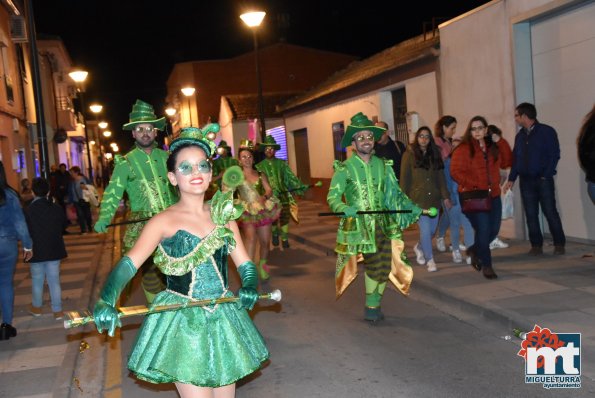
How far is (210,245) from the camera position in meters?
3.77

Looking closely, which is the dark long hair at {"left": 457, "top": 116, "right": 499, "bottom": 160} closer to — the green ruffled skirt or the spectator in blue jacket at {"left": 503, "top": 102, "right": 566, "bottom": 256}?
the spectator in blue jacket at {"left": 503, "top": 102, "right": 566, "bottom": 256}

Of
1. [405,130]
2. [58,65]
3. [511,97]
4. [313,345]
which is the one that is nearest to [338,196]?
[313,345]

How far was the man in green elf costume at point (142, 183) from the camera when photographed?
705 cm

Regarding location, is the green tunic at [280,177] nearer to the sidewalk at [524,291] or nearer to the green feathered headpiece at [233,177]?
the sidewalk at [524,291]

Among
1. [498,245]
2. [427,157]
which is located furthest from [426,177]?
[498,245]

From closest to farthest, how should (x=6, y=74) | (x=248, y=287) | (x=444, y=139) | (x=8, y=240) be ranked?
(x=248, y=287), (x=8, y=240), (x=444, y=139), (x=6, y=74)

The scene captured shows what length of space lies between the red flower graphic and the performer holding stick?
2.98 meters

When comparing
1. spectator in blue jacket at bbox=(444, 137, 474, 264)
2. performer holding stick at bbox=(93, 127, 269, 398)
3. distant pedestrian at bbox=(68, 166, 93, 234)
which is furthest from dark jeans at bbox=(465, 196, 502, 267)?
distant pedestrian at bbox=(68, 166, 93, 234)

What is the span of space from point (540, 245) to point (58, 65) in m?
35.7

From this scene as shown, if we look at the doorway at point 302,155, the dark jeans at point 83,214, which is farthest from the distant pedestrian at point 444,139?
the doorway at point 302,155

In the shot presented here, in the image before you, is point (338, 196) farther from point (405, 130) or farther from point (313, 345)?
point (405, 130)

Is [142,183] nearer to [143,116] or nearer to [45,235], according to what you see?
[143,116]

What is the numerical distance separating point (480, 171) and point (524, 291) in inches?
63.4

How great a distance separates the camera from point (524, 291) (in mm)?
7578
